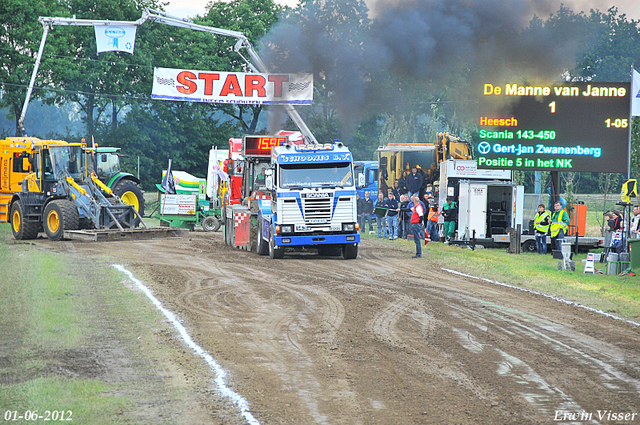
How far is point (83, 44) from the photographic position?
54531 mm

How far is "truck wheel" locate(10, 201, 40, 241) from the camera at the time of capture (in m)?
25.0

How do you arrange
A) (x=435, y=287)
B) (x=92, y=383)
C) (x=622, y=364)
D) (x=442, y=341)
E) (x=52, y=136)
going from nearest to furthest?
1. (x=92, y=383)
2. (x=622, y=364)
3. (x=442, y=341)
4. (x=435, y=287)
5. (x=52, y=136)

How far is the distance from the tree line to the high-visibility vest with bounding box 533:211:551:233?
438 cm

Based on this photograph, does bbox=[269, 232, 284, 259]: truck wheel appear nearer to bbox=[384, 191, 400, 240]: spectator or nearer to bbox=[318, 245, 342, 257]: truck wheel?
bbox=[318, 245, 342, 257]: truck wheel

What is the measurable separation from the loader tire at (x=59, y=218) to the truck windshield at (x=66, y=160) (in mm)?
1292

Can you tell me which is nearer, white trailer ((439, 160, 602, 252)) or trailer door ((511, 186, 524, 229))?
trailer door ((511, 186, 524, 229))

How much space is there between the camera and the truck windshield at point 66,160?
83.1ft

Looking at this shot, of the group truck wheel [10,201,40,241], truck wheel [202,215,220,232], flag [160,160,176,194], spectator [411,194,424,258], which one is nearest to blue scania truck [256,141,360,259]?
spectator [411,194,424,258]

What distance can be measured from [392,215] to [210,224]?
9431 millimetres

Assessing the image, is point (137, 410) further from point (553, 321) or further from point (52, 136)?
point (52, 136)

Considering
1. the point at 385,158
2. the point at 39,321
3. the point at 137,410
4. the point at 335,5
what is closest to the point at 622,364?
the point at 137,410

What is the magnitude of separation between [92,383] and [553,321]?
7.14 metres

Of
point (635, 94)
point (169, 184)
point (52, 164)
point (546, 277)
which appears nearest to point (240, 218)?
point (52, 164)

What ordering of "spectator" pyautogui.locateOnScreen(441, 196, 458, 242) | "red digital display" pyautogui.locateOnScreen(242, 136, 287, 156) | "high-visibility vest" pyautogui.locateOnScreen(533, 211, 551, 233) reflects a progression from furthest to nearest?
"spectator" pyautogui.locateOnScreen(441, 196, 458, 242), "red digital display" pyautogui.locateOnScreen(242, 136, 287, 156), "high-visibility vest" pyautogui.locateOnScreen(533, 211, 551, 233)
